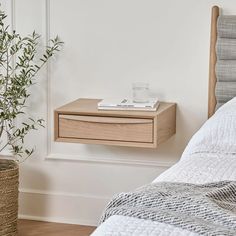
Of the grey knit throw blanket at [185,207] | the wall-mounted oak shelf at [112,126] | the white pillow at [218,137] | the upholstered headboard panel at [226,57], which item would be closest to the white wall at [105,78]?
the upholstered headboard panel at [226,57]

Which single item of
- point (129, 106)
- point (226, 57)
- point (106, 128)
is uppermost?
point (226, 57)

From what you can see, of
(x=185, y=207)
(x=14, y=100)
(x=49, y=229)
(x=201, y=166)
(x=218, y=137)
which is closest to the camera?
(x=185, y=207)

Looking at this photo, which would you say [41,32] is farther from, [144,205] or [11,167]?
[144,205]

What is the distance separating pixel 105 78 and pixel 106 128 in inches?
17.6

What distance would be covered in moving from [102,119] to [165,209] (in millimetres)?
1614

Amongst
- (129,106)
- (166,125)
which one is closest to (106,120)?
(129,106)

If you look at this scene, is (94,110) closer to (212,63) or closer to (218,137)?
(212,63)

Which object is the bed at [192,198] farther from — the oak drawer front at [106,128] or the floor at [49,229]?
the floor at [49,229]

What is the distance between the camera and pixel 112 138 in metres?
3.16

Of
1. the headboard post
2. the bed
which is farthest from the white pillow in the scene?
the headboard post

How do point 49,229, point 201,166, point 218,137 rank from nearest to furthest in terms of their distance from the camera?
1. point 201,166
2. point 218,137
3. point 49,229

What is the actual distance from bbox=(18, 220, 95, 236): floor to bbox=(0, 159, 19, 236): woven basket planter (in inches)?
5.1

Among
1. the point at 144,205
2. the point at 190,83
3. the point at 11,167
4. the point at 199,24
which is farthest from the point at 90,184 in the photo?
the point at 144,205

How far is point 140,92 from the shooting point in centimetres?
325
